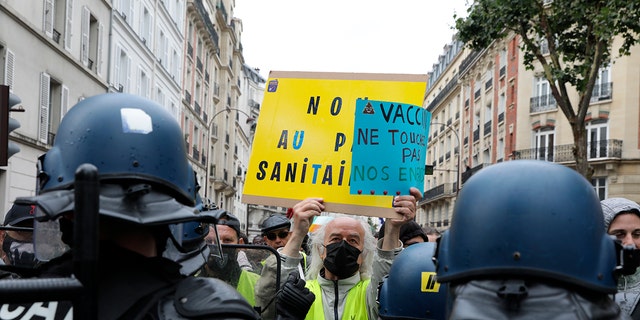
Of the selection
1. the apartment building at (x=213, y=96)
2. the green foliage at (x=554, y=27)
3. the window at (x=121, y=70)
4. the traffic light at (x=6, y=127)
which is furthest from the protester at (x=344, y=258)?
the apartment building at (x=213, y=96)

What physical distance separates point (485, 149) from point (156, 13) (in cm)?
2300

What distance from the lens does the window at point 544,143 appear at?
115 feet

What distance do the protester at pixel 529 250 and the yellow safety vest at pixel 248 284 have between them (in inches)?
85.5

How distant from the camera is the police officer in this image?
168 cm

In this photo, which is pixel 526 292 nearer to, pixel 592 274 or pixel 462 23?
pixel 592 274

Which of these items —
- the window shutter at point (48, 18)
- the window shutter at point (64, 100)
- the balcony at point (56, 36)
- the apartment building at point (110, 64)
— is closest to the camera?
the apartment building at point (110, 64)

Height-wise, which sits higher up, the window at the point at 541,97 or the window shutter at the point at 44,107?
the window at the point at 541,97

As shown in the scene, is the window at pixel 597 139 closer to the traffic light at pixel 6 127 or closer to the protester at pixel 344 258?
the protester at pixel 344 258

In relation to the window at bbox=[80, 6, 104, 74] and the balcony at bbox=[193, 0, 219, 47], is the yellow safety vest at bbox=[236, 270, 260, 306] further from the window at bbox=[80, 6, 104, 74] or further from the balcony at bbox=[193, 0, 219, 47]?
the balcony at bbox=[193, 0, 219, 47]

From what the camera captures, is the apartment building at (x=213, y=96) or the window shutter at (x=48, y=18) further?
the apartment building at (x=213, y=96)

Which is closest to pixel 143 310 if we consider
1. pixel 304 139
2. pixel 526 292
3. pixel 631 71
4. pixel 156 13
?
pixel 526 292

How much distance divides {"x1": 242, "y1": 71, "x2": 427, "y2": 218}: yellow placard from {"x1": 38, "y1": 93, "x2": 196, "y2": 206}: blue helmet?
2191 mm

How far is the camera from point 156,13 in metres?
30.1

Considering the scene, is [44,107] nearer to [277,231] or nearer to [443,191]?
[277,231]
